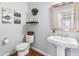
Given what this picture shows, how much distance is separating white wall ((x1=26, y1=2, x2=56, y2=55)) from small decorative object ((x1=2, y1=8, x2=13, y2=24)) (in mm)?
399

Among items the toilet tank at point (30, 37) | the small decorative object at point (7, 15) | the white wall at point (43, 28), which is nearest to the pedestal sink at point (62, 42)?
the white wall at point (43, 28)

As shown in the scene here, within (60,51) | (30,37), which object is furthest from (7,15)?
(60,51)

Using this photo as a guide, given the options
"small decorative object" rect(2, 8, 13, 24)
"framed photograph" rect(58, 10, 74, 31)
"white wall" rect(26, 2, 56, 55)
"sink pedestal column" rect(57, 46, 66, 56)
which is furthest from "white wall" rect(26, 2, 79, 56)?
"small decorative object" rect(2, 8, 13, 24)

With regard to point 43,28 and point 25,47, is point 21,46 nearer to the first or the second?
point 25,47

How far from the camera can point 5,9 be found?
1.58 m

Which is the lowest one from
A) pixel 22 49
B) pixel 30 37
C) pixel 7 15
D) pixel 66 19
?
pixel 22 49

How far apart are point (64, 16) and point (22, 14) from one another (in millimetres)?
840

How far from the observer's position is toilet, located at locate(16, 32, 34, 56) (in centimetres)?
162

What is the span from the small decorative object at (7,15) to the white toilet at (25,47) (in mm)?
507

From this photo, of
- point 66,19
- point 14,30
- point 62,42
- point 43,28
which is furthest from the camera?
point 14,30

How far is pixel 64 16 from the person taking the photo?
4.47 feet

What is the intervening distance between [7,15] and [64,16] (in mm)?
1062

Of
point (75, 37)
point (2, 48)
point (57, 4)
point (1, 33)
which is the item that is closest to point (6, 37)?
point (1, 33)

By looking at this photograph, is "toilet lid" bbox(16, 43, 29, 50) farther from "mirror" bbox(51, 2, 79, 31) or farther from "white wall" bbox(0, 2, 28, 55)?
"mirror" bbox(51, 2, 79, 31)
